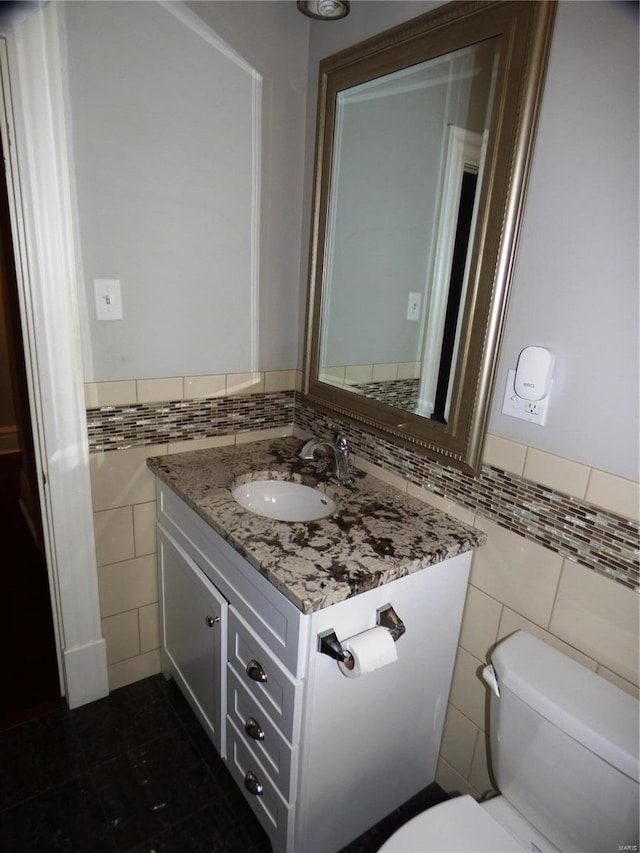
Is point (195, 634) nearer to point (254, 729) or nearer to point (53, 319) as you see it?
point (254, 729)

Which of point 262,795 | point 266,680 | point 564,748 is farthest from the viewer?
point 262,795

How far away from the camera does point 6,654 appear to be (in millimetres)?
1942

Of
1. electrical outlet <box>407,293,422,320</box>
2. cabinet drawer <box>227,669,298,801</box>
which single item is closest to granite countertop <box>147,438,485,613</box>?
cabinet drawer <box>227,669,298,801</box>

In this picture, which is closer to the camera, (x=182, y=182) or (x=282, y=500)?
(x=182, y=182)

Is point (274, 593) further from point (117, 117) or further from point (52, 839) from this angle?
point (117, 117)

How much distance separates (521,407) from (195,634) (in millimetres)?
1146

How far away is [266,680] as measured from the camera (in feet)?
3.84

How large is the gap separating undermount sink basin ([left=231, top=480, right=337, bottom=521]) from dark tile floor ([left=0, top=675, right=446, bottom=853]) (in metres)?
0.78

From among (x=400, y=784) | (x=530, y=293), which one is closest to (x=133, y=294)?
(x=530, y=293)

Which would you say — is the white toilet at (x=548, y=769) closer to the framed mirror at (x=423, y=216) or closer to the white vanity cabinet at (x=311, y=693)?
the white vanity cabinet at (x=311, y=693)

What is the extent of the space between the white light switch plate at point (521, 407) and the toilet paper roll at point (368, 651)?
574 millimetres

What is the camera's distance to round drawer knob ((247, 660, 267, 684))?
1.17m

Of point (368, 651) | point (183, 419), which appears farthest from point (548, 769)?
point (183, 419)

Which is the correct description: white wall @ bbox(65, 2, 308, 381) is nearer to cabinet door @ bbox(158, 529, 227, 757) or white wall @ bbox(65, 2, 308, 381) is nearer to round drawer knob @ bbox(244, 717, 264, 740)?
cabinet door @ bbox(158, 529, 227, 757)
